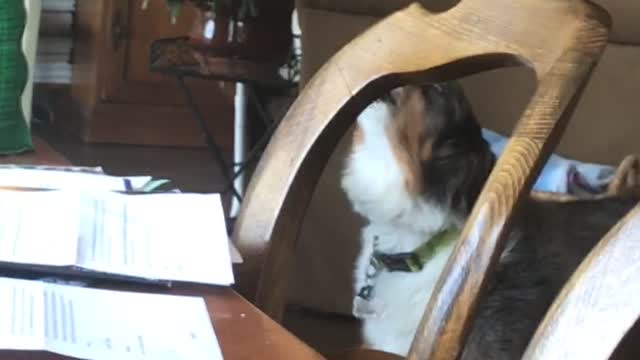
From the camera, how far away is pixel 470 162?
65.9 inches

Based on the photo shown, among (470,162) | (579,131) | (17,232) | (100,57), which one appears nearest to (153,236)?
(17,232)

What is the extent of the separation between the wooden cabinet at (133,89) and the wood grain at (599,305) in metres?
3.29

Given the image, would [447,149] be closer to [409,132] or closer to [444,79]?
[409,132]

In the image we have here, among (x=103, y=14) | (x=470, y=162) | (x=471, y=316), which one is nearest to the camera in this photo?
(x=471, y=316)

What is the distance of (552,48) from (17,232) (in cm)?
45

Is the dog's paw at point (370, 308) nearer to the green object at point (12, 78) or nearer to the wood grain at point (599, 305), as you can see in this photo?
the green object at point (12, 78)

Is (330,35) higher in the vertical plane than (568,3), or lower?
lower

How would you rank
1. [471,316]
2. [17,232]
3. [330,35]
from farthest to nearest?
1. [330,35]
2. [17,232]
3. [471,316]

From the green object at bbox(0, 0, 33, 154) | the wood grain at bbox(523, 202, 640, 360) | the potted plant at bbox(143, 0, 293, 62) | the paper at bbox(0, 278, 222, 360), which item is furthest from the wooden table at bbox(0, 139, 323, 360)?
the potted plant at bbox(143, 0, 293, 62)

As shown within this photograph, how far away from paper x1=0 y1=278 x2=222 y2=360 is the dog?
76cm

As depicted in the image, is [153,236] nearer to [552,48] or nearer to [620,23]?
[552,48]

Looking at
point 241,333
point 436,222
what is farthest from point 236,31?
point 241,333

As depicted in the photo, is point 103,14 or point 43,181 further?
point 103,14

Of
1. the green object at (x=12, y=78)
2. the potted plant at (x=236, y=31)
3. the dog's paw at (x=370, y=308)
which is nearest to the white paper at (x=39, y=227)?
the dog's paw at (x=370, y=308)
